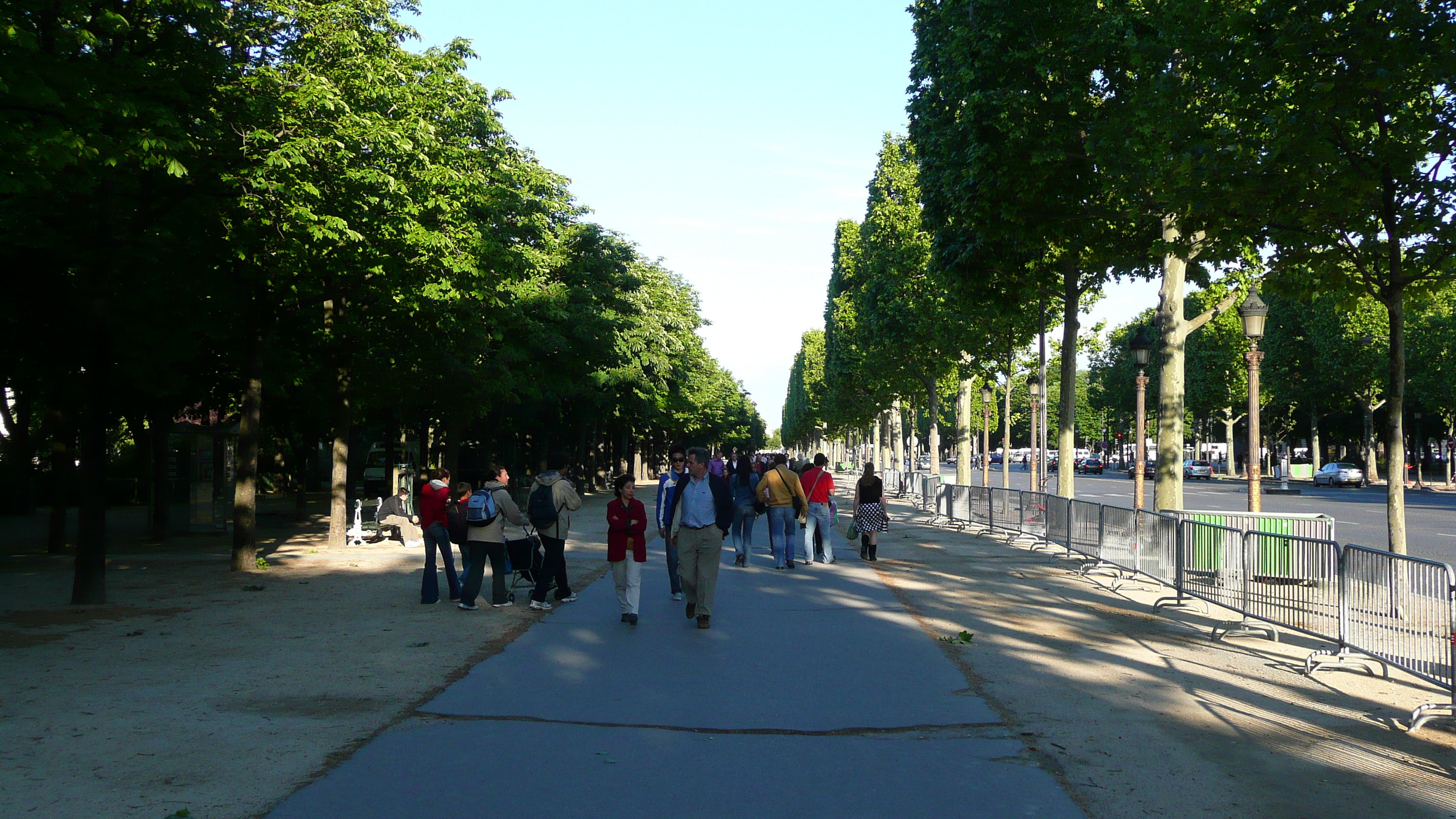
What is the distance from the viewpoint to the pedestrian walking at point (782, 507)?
1747 cm

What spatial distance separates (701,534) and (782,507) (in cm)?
602

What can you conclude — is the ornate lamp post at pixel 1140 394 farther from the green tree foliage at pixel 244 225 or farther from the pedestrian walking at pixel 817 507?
the green tree foliage at pixel 244 225

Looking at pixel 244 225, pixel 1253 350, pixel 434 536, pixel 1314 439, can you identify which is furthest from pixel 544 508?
pixel 1314 439

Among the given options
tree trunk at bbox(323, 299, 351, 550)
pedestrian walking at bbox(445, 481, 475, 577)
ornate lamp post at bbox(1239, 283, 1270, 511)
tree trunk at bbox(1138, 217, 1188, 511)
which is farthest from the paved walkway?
tree trunk at bbox(323, 299, 351, 550)

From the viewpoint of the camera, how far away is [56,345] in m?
17.6

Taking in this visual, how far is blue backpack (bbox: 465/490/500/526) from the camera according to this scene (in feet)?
42.0

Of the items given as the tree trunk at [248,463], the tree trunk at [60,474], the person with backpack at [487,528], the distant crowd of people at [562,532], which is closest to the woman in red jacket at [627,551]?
the distant crowd of people at [562,532]

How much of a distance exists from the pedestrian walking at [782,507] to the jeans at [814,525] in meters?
0.65

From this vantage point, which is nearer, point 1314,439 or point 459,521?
point 459,521

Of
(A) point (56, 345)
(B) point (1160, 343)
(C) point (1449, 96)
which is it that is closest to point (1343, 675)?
(C) point (1449, 96)

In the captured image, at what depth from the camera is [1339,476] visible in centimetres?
5862

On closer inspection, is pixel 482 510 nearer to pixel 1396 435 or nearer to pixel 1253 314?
pixel 1396 435

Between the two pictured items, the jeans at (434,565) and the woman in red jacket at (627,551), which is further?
the jeans at (434,565)

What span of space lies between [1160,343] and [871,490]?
4.93 m
